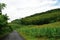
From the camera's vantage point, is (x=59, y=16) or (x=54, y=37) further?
(x=59, y=16)

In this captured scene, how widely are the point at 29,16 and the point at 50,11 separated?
7.19 m

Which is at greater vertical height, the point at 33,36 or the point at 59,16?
the point at 59,16

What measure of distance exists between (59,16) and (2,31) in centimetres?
1975

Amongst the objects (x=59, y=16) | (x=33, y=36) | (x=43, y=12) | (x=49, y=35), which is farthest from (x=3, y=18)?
(x=43, y=12)

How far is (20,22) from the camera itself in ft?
162

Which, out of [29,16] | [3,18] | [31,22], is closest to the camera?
[3,18]

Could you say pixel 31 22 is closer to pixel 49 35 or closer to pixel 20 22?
pixel 20 22

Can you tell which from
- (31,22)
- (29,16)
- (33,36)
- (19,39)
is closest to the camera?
(19,39)

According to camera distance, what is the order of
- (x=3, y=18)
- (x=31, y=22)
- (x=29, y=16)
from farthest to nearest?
1. (x=29, y=16)
2. (x=31, y=22)
3. (x=3, y=18)

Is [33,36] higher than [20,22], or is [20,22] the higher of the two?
[20,22]

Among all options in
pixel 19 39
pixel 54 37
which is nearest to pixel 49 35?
pixel 54 37

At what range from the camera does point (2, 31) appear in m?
34.0

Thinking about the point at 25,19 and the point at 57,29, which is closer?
the point at 57,29

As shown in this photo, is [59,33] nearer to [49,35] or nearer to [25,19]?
[49,35]
